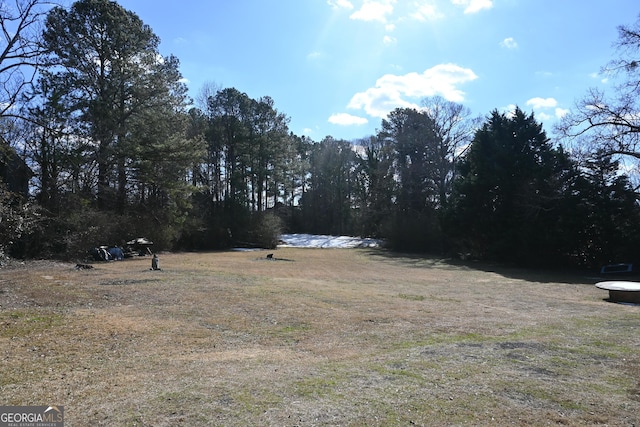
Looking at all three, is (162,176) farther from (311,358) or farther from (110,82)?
(311,358)

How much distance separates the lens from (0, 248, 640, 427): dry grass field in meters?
3.50

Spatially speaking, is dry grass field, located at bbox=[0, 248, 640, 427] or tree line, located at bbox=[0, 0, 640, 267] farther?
tree line, located at bbox=[0, 0, 640, 267]

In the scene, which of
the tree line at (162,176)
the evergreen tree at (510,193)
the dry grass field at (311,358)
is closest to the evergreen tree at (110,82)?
the tree line at (162,176)

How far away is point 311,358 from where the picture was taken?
5379 mm

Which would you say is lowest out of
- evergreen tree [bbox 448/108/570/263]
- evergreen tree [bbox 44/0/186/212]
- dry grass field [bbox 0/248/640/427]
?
dry grass field [bbox 0/248/640/427]

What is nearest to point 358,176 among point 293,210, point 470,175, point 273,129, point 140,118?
point 293,210

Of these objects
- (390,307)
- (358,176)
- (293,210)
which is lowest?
(390,307)

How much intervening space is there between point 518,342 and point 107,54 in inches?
993

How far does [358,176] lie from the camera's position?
181ft

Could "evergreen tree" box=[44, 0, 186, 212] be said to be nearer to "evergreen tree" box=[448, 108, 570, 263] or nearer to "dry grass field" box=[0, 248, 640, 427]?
"dry grass field" box=[0, 248, 640, 427]

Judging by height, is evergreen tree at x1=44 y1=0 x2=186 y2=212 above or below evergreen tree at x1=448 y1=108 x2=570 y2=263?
above

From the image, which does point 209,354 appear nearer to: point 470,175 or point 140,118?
point 140,118

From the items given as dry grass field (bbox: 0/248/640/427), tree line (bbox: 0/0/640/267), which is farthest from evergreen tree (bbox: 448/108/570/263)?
dry grass field (bbox: 0/248/640/427)

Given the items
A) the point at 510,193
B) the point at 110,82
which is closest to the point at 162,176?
the point at 110,82
